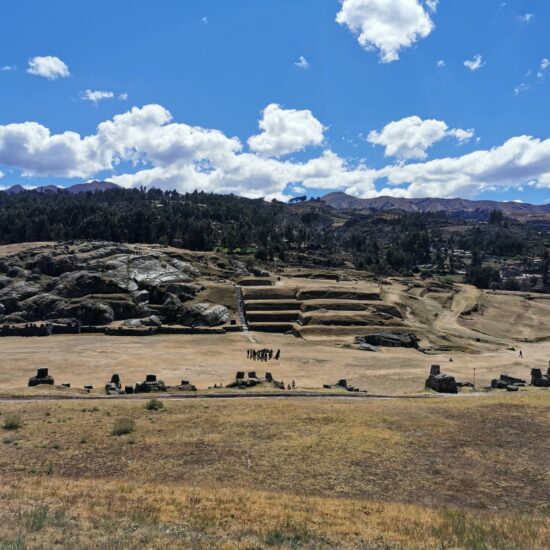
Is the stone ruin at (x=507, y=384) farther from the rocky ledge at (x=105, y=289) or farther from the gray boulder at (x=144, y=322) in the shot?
the gray boulder at (x=144, y=322)

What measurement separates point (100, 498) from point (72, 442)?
9018 millimetres

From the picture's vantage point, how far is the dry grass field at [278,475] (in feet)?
43.4

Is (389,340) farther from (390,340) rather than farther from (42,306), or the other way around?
(42,306)

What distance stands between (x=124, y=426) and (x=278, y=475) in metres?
9.95

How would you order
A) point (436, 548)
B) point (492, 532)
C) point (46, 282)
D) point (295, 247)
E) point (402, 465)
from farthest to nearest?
point (295, 247) → point (46, 282) → point (402, 465) → point (492, 532) → point (436, 548)

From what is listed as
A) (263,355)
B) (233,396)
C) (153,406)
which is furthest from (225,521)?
(263,355)

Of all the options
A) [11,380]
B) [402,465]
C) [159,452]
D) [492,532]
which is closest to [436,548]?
[492,532]

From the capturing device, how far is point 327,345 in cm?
7862

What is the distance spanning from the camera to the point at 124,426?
1000 inches

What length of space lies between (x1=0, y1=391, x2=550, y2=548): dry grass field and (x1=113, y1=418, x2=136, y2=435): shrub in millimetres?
364

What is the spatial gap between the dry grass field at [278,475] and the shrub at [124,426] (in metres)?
0.36

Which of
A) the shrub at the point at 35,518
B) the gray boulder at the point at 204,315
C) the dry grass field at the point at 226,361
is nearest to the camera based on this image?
the shrub at the point at 35,518

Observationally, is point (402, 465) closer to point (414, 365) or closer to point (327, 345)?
point (414, 365)

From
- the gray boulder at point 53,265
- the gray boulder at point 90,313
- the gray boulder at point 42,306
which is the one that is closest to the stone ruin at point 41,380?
the gray boulder at point 90,313
